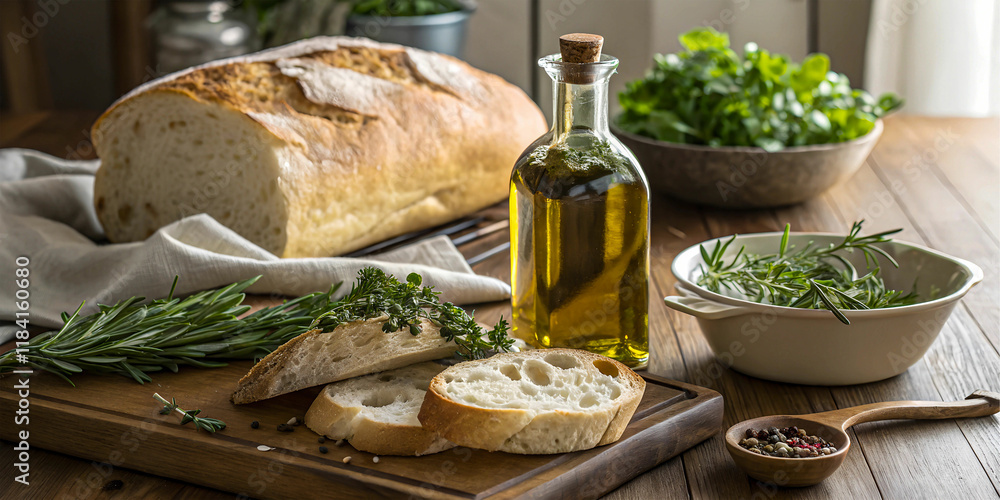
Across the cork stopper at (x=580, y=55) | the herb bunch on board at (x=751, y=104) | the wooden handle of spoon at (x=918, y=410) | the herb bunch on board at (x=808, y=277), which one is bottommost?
the wooden handle of spoon at (x=918, y=410)

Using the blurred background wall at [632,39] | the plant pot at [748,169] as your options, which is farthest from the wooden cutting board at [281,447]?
the blurred background wall at [632,39]

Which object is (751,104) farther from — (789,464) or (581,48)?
(789,464)

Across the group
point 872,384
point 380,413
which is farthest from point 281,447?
point 872,384

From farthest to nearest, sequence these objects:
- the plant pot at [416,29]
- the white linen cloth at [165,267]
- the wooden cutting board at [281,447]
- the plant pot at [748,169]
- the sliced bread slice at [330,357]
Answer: the plant pot at [416,29] < the plant pot at [748,169] < the white linen cloth at [165,267] < the sliced bread slice at [330,357] < the wooden cutting board at [281,447]

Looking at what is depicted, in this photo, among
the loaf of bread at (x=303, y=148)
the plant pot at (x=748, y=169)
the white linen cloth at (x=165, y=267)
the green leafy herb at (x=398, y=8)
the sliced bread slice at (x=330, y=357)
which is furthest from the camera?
the green leafy herb at (x=398, y=8)

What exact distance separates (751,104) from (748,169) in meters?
0.17

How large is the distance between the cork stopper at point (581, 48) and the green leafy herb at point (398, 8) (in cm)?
167

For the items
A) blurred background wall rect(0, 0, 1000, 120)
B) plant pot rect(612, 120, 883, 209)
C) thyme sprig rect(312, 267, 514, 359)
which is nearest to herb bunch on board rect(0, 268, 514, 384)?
thyme sprig rect(312, 267, 514, 359)

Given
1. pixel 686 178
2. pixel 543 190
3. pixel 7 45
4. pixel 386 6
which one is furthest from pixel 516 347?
pixel 7 45

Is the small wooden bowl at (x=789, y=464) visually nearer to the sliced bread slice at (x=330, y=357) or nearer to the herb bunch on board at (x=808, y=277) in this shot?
the herb bunch on board at (x=808, y=277)

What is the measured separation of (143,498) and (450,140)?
109 centimetres

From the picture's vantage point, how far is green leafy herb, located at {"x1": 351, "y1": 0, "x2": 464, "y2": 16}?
2.70 m

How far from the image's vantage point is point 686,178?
6.33ft

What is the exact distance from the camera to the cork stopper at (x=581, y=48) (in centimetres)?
109
